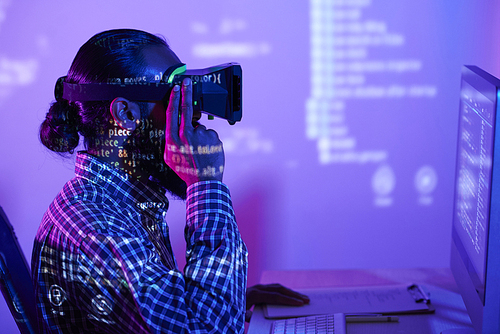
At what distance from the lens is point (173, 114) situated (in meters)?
1.07

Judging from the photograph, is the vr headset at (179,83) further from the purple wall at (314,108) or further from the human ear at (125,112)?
the purple wall at (314,108)

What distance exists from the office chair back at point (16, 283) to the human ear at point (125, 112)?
13.2 inches

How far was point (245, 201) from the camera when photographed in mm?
1989

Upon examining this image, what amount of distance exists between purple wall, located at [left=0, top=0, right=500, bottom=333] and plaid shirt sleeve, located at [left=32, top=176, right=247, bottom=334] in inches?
36.7

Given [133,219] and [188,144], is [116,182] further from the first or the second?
[188,144]

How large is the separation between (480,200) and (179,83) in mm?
691

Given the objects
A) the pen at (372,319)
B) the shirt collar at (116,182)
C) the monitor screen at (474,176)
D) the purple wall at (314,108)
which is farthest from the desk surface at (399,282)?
the shirt collar at (116,182)

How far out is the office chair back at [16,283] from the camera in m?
0.99

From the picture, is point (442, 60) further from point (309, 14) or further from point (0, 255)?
point (0, 255)

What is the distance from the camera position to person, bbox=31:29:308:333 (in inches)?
35.5

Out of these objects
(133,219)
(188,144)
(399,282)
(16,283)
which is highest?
(188,144)

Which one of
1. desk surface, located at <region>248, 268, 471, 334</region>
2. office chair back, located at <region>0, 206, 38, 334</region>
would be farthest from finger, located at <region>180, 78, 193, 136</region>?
desk surface, located at <region>248, 268, 471, 334</region>

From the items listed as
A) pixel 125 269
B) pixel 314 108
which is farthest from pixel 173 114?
pixel 314 108

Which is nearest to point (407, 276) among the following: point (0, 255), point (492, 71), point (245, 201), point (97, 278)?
point (245, 201)
